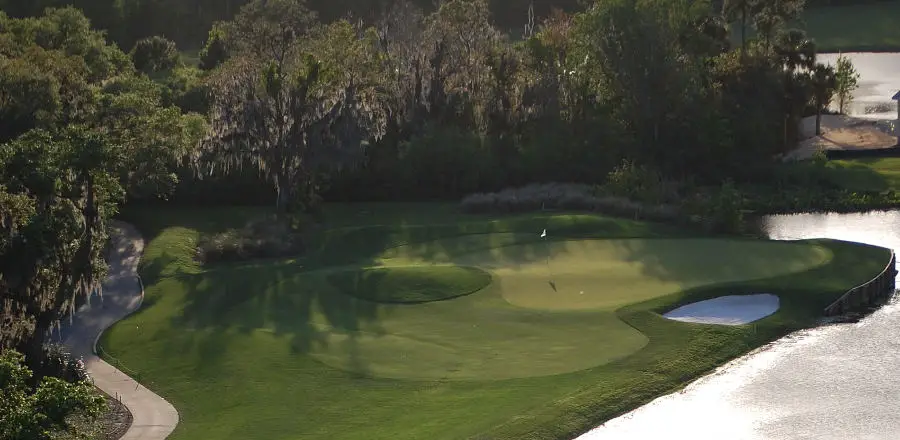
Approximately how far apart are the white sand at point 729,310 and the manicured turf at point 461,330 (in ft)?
1.53

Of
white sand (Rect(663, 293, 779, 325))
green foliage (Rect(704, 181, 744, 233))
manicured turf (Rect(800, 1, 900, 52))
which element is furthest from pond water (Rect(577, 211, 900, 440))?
manicured turf (Rect(800, 1, 900, 52))

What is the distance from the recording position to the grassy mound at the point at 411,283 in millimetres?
48594

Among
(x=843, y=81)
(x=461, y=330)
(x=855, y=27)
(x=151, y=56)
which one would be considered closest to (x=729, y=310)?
(x=461, y=330)

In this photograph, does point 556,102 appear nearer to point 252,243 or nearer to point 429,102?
point 429,102

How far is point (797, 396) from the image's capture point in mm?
37656

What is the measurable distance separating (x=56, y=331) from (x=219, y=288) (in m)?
7.00

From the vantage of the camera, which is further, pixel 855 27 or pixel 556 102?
pixel 855 27

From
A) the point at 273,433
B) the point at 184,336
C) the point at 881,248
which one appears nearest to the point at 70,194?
the point at 184,336

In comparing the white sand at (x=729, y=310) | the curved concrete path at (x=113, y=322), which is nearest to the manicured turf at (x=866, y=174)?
the white sand at (x=729, y=310)

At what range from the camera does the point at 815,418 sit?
35.8 metres

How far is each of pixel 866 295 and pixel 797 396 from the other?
38.2 feet

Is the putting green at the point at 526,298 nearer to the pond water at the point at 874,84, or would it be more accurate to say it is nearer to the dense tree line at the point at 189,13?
the pond water at the point at 874,84

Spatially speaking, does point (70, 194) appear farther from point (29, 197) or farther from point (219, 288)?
point (219, 288)

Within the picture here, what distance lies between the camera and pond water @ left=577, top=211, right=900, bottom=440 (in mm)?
35375
